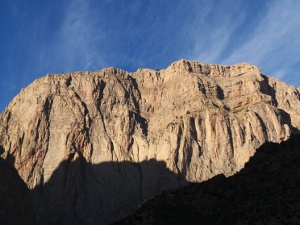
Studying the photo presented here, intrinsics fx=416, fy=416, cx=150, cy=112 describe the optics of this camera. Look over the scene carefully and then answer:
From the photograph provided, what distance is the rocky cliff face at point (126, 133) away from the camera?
147m

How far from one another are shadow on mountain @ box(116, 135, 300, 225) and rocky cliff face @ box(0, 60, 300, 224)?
84787 mm

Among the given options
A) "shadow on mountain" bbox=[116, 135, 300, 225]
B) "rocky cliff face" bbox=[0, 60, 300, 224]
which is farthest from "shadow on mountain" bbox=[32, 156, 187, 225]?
"shadow on mountain" bbox=[116, 135, 300, 225]

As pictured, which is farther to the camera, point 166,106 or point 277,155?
point 166,106

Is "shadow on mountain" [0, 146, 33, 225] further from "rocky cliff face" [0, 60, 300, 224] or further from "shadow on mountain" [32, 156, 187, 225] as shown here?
"rocky cliff face" [0, 60, 300, 224]

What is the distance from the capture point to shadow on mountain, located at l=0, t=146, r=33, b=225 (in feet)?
248


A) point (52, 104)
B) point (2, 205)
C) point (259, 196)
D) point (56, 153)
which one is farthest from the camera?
point (52, 104)

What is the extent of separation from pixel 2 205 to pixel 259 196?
46992 millimetres

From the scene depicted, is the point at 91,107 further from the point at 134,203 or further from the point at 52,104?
the point at 134,203

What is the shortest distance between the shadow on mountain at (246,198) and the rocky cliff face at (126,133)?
8479cm

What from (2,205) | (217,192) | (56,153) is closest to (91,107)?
(56,153)

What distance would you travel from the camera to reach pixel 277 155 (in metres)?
59.6

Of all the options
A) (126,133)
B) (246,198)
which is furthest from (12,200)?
(126,133)

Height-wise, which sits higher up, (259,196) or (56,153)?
(56,153)

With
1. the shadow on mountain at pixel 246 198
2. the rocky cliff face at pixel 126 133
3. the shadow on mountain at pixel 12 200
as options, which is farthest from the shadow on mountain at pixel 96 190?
the shadow on mountain at pixel 246 198
